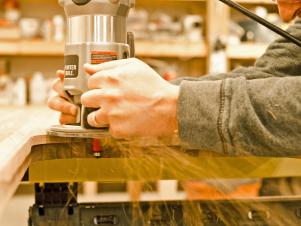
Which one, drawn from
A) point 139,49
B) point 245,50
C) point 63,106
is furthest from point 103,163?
point 245,50

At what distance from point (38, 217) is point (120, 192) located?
8.71 ft

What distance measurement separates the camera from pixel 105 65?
748mm

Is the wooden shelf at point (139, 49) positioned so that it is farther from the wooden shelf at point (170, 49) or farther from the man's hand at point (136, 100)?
the man's hand at point (136, 100)

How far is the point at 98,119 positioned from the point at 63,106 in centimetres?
21

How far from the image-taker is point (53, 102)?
38.5 inches

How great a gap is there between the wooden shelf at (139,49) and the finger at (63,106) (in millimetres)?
2174

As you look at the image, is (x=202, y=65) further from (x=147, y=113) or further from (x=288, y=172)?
(x=147, y=113)

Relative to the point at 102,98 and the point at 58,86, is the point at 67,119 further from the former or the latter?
the point at 102,98

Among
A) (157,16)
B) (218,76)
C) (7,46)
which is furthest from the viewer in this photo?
(157,16)

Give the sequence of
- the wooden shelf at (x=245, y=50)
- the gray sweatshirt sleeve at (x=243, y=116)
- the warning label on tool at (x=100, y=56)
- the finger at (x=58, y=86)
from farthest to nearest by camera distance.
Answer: the wooden shelf at (x=245, y=50) < the finger at (x=58, y=86) < the warning label on tool at (x=100, y=56) < the gray sweatshirt sleeve at (x=243, y=116)

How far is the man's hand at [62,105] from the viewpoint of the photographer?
0.90 metres

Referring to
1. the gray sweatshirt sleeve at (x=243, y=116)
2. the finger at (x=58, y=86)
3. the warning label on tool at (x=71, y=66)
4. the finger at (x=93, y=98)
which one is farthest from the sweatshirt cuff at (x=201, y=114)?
the finger at (x=58, y=86)

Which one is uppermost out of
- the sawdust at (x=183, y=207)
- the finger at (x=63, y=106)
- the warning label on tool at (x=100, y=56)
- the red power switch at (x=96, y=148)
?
the warning label on tool at (x=100, y=56)

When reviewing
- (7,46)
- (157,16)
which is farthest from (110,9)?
(157,16)
